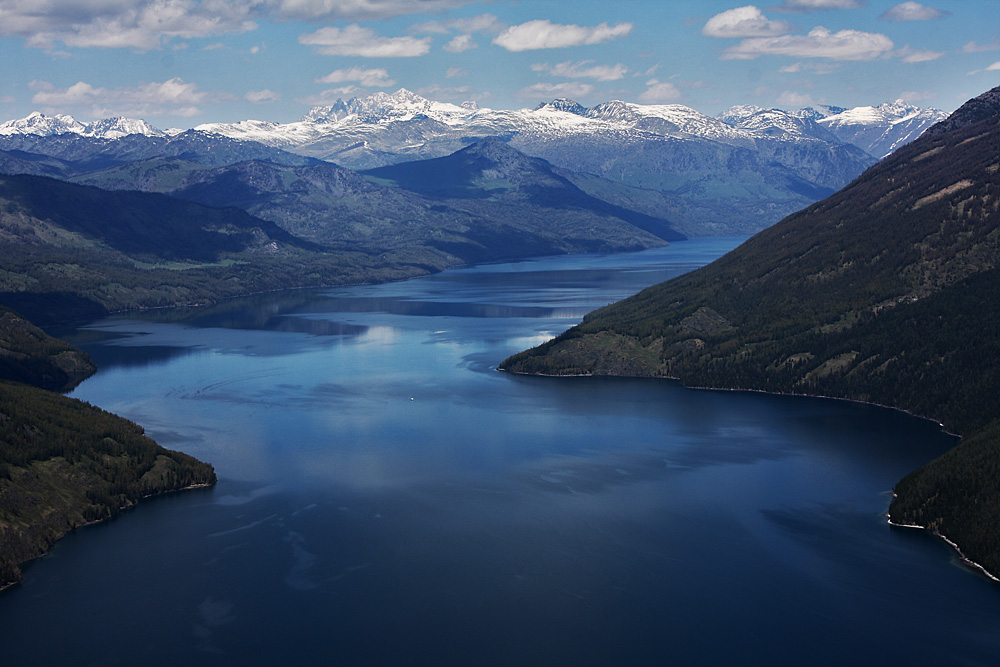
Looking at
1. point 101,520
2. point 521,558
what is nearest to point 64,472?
point 101,520

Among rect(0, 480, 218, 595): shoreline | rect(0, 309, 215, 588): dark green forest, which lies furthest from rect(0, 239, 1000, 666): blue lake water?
rect(0, 309, 215, 588): dark green forest

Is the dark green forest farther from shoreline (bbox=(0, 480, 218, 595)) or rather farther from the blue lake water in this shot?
the blue lake water

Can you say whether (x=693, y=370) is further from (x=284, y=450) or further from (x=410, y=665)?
(x=410, y=665)

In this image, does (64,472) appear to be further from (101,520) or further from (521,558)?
(521,558)

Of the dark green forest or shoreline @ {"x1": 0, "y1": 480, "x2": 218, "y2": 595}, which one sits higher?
the dark green forest

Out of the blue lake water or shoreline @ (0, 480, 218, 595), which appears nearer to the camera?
the blue lake water

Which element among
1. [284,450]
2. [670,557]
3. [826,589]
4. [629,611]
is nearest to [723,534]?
[670,557]

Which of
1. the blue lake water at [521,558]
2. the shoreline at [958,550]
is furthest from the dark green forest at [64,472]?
the shoreline at [958,550]

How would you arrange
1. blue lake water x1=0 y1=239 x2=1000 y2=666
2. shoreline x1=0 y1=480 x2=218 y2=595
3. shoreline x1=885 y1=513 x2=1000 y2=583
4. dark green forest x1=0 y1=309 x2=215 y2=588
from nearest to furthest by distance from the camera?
blue lake water x1=0 y1=239 x2=1000 y2=666, shoreline x1=885 y1=513 x2=1000 y2=583, shoreline x1=0 y1=480 x2=218 y2=595, dark green forest x1=0 y1=309 x2=215 y2=588
